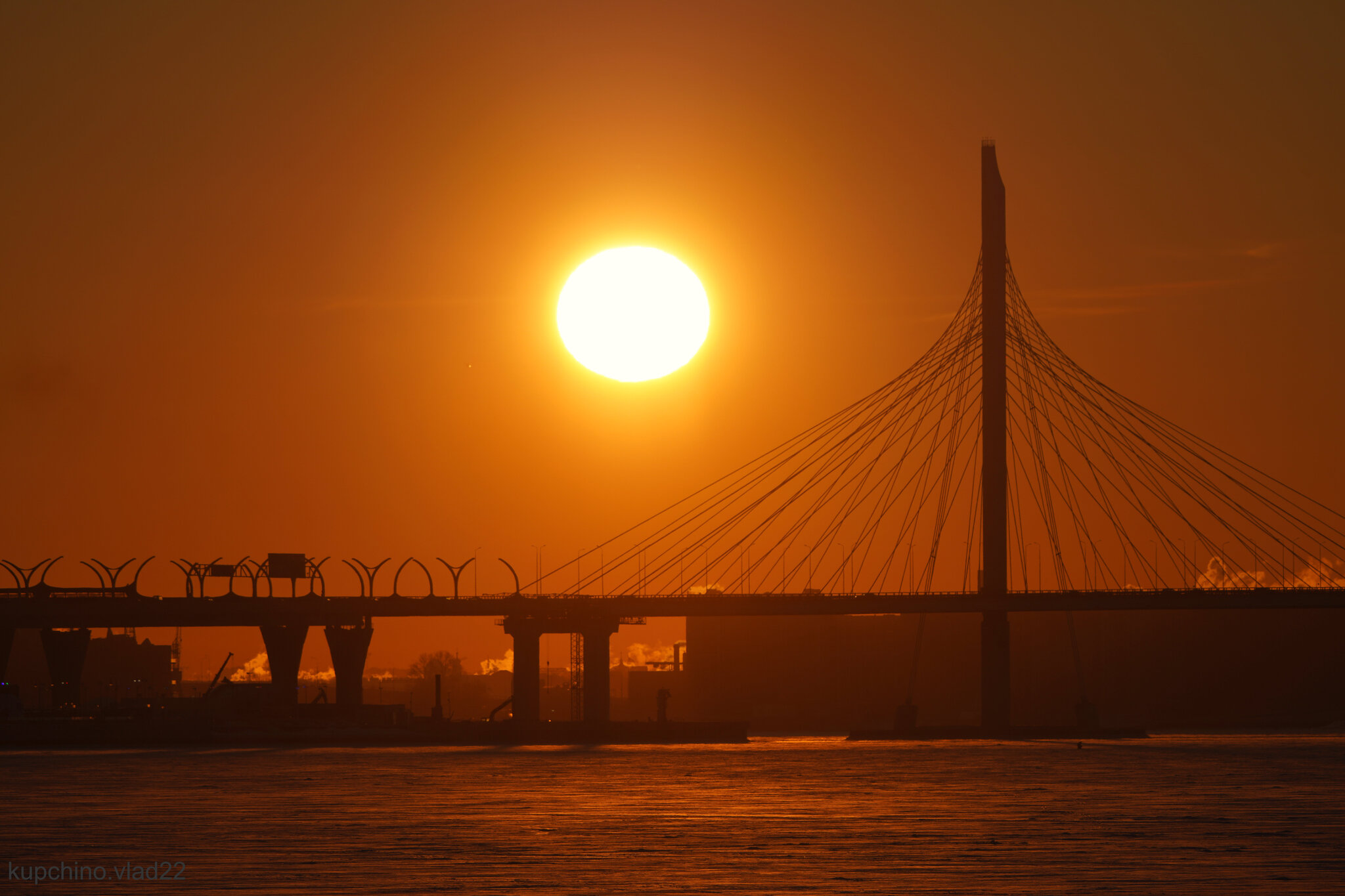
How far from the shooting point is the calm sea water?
97.3ft

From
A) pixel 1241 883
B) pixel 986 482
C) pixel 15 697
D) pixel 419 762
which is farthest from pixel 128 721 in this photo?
pixel 1241 883

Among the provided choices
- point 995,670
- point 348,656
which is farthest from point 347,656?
point 995,670

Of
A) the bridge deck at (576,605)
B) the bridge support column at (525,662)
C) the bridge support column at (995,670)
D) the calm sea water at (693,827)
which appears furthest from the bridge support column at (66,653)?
the bridge support column at (995,670)

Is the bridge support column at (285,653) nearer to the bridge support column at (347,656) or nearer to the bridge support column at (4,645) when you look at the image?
the bridge support column at (347,656)

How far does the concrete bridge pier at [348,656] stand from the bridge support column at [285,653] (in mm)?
2691

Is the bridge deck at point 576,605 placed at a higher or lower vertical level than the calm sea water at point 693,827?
higher

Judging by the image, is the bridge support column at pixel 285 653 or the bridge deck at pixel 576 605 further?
the bridge support column at pixel 285 653

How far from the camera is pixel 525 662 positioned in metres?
135

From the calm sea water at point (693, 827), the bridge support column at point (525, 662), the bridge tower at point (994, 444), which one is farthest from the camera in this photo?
the bridge support column at point (525, 662)

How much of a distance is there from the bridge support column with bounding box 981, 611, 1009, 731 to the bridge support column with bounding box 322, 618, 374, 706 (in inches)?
2104

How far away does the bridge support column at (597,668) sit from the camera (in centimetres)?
13338

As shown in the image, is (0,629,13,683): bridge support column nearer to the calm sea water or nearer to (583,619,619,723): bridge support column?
(583,619,619,723): bridge support column

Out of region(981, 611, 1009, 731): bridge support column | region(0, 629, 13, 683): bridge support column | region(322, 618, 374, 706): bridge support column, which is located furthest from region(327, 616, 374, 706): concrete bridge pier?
region(981, 611, 1009, 731): bridge support column

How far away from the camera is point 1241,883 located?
2847 centimetres
